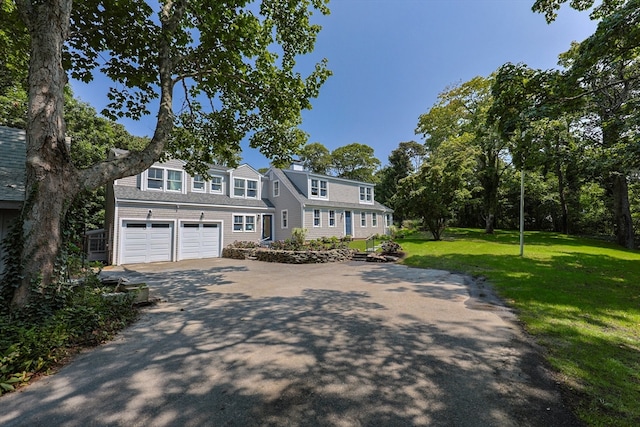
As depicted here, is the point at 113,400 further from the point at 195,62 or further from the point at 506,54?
the point at 506,54

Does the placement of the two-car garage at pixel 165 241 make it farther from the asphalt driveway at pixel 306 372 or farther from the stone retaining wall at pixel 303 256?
the asphalt driveway at pixel 306 372

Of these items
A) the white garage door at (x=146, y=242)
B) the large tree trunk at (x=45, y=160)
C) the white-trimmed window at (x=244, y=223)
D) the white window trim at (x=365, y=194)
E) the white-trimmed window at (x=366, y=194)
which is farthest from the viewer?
the white-trimmed window at (x=366, y=194)

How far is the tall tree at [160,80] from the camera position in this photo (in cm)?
478

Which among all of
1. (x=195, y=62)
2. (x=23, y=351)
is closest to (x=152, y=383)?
(x=23, y=351)

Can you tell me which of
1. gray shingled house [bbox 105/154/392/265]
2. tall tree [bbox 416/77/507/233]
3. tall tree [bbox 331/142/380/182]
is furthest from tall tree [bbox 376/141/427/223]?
gray shingled house [bbox 105/154/392/265]

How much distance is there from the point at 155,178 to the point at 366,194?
1765 cm

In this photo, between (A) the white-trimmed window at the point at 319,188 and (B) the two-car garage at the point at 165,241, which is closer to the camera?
(B) the two-car garage at the point at 165,241

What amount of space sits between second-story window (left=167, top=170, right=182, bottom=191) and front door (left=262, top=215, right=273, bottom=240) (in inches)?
260

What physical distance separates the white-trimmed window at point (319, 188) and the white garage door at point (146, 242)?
10.6 meters

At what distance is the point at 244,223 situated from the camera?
62.5 feet

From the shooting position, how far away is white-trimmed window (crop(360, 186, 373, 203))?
25750 millimetres

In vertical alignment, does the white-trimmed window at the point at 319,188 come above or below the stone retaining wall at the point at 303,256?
above

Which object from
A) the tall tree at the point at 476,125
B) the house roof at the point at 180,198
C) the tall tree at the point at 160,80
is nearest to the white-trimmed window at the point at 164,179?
the house roof at the point at 180,198

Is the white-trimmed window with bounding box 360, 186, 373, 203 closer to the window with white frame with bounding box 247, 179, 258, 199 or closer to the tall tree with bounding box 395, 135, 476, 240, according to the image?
the tall tree with bounding box 395, 135, 476, 240
